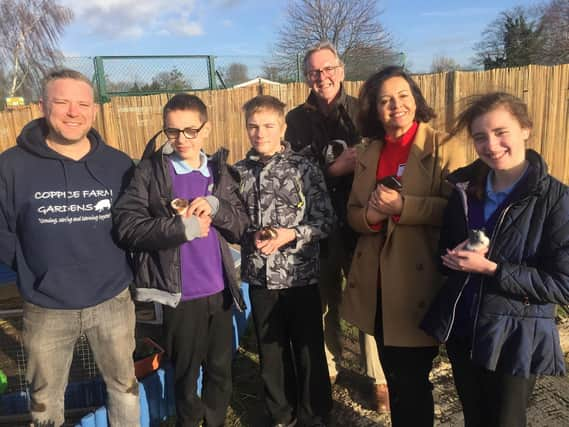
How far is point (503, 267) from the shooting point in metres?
1.80

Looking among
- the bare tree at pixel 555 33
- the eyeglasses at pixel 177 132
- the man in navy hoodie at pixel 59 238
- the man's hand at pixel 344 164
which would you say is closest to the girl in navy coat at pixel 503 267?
the man's hand at pixel 344 164

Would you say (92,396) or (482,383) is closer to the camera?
(482,383)

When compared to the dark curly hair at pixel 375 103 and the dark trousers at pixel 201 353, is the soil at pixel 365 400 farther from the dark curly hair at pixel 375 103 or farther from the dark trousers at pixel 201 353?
the dark curly hair at pixel 375 103

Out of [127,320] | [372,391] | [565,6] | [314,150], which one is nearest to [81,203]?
[127,320]

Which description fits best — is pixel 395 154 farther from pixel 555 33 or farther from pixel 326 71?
pixel 555 33

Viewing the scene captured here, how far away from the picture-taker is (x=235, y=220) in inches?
97.7

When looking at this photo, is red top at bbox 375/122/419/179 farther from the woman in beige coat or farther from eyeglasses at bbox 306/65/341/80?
eyeglasses at bbox 306/65/341/80

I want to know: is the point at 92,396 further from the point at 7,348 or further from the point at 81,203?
the point at 81,203

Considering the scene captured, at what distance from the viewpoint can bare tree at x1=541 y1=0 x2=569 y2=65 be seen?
22.4 metres

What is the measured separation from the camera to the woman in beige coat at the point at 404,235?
7.31 feet

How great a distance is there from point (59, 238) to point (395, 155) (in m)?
1.74

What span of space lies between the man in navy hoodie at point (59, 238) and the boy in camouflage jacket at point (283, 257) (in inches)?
30.0

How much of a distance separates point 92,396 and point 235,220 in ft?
5.63

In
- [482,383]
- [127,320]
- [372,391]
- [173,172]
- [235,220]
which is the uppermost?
[173,172]
